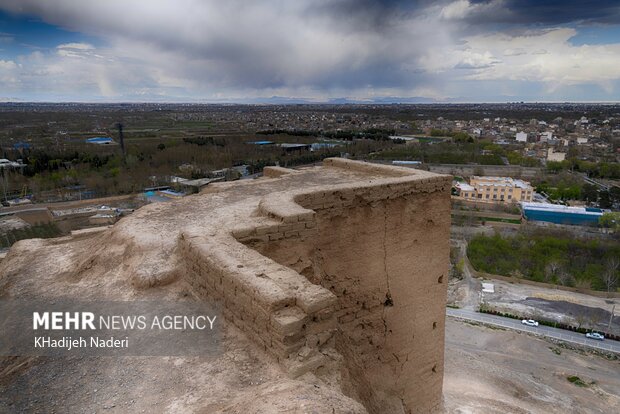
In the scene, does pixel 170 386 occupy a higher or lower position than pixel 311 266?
lower

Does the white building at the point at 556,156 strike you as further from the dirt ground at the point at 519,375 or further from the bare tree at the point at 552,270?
the dirt ground at the point at 519,375

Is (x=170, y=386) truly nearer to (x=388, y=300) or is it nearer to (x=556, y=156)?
(x=388, y=300)

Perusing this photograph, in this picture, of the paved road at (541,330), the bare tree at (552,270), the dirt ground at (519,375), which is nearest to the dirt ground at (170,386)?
the dirt ground at (519,375)

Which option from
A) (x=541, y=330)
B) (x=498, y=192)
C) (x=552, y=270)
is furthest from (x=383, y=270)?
(x=498, y=192)

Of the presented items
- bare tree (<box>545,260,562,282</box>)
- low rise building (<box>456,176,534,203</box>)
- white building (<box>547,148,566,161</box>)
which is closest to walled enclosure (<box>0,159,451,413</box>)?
bare tree (<box>545,260,562,282</box>)

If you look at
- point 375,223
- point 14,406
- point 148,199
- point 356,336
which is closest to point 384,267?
point 375,223

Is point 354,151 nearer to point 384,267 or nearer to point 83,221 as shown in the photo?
point 83,221
